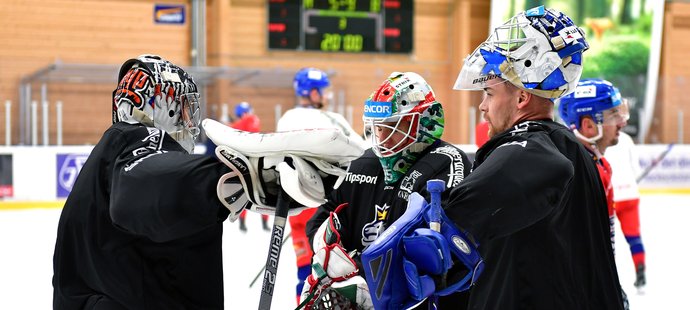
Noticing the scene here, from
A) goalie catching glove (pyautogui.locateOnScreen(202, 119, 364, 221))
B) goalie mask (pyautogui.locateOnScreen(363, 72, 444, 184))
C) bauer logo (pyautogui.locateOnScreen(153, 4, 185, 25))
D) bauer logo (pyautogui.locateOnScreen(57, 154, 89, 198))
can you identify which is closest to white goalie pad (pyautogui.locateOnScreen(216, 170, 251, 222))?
goalie catching glove (pyautogui.locateOnScreen(202, 119, 364, 221))

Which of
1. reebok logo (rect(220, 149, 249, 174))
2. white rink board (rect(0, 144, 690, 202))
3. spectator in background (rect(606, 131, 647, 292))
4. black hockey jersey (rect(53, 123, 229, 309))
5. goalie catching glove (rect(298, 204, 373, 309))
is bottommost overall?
white rink board (rect(0, 144, 690, 202))

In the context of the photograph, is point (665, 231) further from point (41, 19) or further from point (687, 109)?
point (41, 19)

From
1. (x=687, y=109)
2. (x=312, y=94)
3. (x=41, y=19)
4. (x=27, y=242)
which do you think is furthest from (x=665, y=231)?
(x=41, y=19)

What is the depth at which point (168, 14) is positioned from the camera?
599 inches

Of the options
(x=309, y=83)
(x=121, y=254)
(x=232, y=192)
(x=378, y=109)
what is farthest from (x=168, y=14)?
(x=232, y=192)

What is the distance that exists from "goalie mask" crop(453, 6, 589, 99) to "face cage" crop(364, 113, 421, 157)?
3.31 feet

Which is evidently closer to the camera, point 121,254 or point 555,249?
point 555,249

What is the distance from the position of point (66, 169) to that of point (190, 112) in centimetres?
972

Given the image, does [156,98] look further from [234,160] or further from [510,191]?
[510,191]

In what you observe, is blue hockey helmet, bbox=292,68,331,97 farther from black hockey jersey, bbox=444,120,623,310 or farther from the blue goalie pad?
the blue goalie pad

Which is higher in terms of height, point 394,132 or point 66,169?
point 394,132

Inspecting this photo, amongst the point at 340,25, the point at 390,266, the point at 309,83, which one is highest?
the point at 340,25

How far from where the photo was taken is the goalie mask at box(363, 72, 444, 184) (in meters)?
2.73

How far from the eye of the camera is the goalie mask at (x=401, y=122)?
2.73 m
